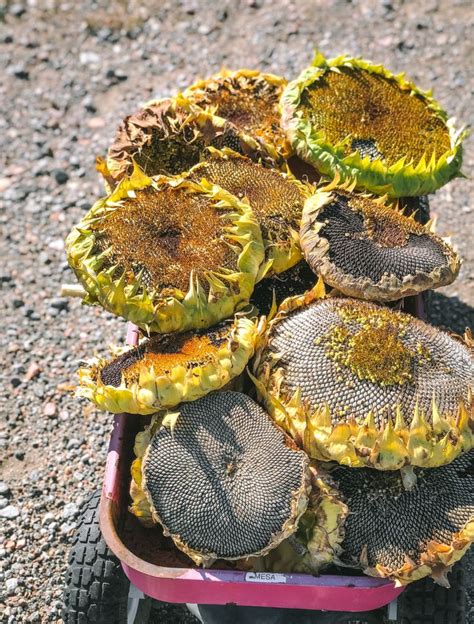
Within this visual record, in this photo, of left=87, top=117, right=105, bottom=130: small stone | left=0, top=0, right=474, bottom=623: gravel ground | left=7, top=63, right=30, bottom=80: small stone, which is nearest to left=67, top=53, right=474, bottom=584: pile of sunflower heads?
left=0, top=0, right=474, bottom=623: gravel ground

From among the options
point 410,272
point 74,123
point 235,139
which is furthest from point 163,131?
point 74,123

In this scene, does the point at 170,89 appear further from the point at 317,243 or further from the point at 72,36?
the point at 317,243

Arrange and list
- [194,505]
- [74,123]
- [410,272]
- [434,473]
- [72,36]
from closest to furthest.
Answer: [194,505]
[434,473]
[410,272]
[74,123]
[72,36]

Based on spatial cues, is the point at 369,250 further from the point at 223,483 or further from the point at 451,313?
the point at 451,313

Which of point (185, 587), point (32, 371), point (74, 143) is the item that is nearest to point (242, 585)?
point (185, 587)

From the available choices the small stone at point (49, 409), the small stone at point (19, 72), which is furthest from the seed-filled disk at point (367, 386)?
the small stone at point (19, 72)

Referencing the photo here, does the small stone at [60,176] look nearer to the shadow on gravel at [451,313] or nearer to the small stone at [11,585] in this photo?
the shadow on gravel at [451,313]

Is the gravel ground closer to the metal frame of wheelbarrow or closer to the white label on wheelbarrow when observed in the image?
the metal frame of wheelbarrow
